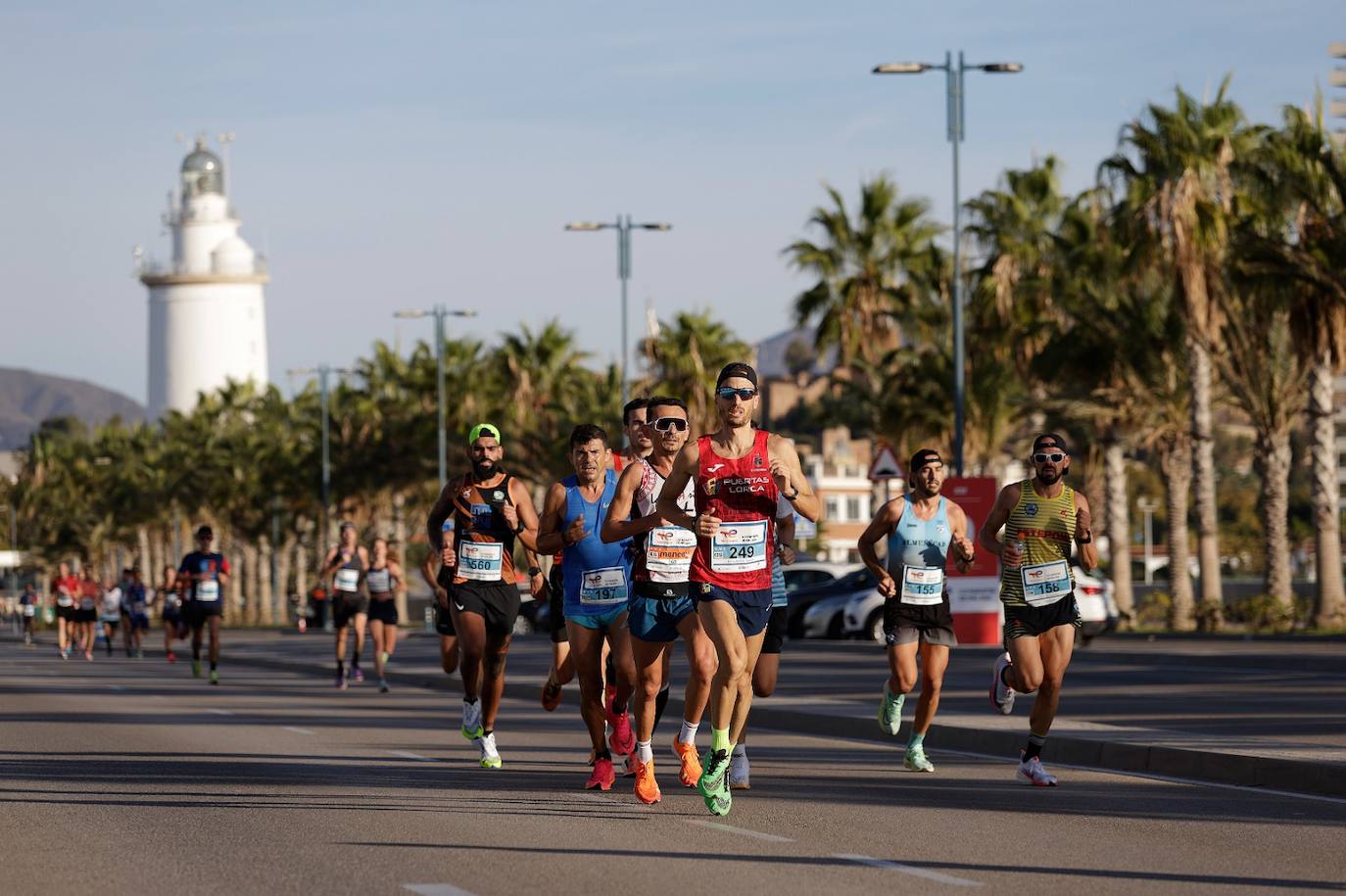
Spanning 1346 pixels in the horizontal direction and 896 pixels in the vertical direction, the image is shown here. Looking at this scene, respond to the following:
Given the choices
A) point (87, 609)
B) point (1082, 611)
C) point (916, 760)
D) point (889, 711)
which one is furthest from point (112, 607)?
point (916, 760)

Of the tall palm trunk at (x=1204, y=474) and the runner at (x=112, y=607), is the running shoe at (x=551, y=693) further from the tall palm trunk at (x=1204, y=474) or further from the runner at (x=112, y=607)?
the runner at (x=112, y=607)

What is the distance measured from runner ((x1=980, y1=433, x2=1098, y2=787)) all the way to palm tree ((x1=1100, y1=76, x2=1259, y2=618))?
28.2m

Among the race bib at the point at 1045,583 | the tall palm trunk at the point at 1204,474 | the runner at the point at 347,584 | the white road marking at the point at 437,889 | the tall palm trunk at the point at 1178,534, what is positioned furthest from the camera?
the tall palm trunk at the point at 1178,534

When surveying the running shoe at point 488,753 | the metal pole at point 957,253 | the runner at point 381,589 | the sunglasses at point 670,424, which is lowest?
the running shoe at point 488,753

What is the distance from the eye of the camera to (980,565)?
31391mm

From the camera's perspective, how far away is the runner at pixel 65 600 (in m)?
42.7

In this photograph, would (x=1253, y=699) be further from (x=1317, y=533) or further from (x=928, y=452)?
(x=1317, y=533)

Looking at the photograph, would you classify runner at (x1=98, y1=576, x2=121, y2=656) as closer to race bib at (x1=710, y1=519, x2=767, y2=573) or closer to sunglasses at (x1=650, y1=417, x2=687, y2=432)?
sunglasses at (x1=650, y1=417, x2=687, y2=432)

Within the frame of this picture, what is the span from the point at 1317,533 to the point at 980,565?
33.8 ft

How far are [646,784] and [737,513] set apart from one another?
1706 mm

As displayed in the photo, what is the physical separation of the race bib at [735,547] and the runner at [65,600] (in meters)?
32.6

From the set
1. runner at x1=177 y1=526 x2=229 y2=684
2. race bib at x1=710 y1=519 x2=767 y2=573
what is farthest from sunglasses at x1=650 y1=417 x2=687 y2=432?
runner at x1=177 y1=526 x2=229 y2=684

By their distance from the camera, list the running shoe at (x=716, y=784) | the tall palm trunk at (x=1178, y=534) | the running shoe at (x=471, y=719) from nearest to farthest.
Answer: the running shoe at (x=716, y=784) → the running shoe at (x=471, y=719) → the tall palm trunk at (x=1178, y=534)

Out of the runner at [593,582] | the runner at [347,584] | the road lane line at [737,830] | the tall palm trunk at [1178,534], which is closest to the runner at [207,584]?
the runner at [347,584]
